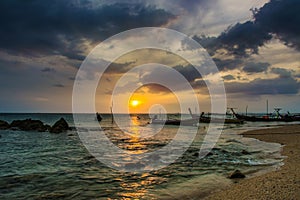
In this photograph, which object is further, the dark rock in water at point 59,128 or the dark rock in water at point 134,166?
the dark rock in water at point 59,128

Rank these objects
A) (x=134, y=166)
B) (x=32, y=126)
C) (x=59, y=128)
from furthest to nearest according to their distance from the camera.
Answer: (x=32, y=126), (x=59, y=128), (x=134, y=166)

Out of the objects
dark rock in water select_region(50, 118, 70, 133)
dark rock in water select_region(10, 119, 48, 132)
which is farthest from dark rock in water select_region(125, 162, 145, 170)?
dark rock in water select_region(10, 119, 48, 132)

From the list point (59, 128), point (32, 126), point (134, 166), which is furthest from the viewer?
point (32, 126)

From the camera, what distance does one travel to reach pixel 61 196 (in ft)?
28.5

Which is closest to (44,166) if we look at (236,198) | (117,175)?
(117,175)

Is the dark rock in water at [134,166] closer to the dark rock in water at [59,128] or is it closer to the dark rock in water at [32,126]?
the dark rock in water at [59,128]

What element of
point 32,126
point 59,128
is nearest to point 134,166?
point 59,128

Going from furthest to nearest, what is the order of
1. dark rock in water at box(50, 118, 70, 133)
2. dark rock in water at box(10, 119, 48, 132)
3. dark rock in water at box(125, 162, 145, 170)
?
1. dark rock in water at box(10, 119, 48, 132)
2. dark rock in water at box(50, 118, 70, 133)
3. dark rock in water at box(125, 162, 145, 170)

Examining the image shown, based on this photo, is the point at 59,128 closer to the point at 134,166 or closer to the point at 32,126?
the point at 32,126

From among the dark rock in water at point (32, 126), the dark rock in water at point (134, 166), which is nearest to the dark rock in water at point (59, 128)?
the dark rock in water at point (32, 126)

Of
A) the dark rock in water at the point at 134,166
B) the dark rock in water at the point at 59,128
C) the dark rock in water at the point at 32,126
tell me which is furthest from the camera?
the dark rock in water at the point at 32,126

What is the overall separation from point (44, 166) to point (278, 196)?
13.2 metres

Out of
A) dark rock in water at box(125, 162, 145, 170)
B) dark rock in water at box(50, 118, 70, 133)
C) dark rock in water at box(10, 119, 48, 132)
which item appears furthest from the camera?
dark rock in water at box(10, 119, 48, 132)

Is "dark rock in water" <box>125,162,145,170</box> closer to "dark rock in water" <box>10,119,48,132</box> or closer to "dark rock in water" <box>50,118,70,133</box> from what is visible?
"dark rock in water" <box>50,118,70,133</box>
